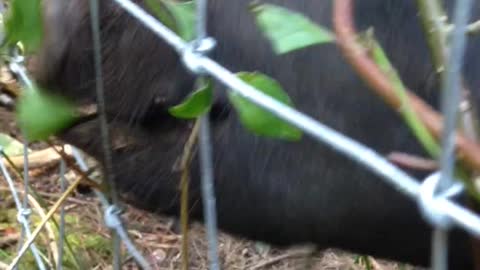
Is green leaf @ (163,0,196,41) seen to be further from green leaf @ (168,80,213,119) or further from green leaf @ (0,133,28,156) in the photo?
green leaf @ (0,133,28,156)

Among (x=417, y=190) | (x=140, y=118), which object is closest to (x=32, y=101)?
(x=140, y=118)

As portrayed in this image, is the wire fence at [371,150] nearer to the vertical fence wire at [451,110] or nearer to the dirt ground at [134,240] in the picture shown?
the vertical fence wire at [451,110]

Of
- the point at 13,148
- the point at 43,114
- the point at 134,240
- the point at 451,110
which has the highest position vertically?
the point at 13,148

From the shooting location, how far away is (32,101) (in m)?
0.86

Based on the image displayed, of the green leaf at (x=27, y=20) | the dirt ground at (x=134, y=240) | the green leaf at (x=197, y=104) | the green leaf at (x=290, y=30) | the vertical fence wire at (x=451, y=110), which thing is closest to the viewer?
the vertical fence wire at (x=451, y=110)

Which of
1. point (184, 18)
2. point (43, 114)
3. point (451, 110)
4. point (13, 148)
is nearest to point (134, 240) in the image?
point (13, 148)

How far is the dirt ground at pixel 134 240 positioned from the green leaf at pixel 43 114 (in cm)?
72

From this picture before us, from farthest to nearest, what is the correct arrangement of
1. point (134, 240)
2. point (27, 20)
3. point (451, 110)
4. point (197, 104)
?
point (134, 240) < point (27, 20) < point (197, 104) < point (451, 110)

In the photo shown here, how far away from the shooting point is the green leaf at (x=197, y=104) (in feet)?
2.25

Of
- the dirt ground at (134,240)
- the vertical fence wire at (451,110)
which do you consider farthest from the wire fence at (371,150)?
the dirt ground at (134,240)

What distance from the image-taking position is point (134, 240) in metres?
1.76

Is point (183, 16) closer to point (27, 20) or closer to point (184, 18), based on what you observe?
point (184, 18)

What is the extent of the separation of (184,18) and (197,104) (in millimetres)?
69

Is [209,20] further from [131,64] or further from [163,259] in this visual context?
[163,259]
